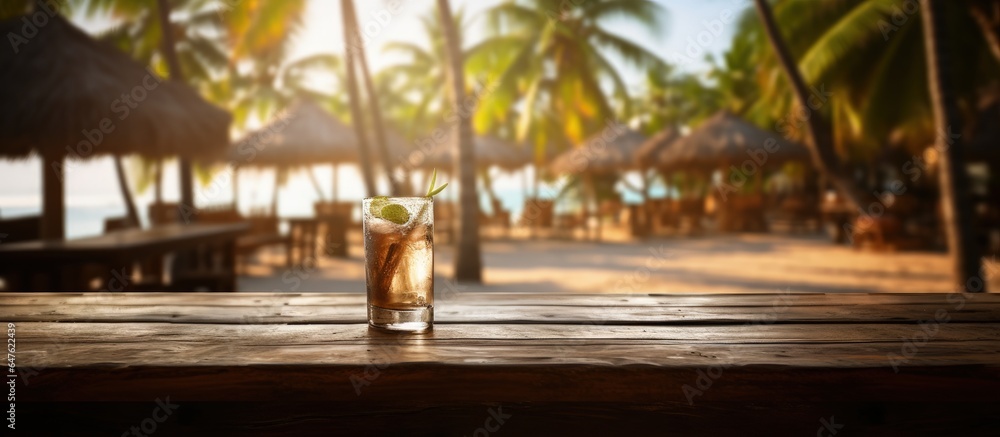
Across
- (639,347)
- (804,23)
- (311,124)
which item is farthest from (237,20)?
(639,347)

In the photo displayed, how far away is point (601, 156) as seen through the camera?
15430 millimetres

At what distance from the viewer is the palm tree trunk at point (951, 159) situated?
203 inches

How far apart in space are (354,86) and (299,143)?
10.2 ft

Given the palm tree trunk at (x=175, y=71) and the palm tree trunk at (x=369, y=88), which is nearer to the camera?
the palm tree trunk at (x=175, y=71)

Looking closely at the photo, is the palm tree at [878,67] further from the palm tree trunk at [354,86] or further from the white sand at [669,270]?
the palm tree trunk at [354,86]

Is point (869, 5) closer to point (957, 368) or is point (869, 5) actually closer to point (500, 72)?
point (500, 72)

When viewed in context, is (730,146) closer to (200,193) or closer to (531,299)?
(531,299)

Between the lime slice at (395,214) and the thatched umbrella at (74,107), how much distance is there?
551 centimetres

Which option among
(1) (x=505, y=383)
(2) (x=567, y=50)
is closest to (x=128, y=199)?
(2) (x=567, y=50)

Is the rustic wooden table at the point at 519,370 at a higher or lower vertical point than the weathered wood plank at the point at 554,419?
higher

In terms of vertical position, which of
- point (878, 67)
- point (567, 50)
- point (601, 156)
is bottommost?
point (601, 156)

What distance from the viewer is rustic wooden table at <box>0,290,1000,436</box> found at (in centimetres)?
94

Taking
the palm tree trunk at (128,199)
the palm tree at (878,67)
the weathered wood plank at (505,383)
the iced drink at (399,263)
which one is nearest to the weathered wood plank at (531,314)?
the iced drink at (399,263)

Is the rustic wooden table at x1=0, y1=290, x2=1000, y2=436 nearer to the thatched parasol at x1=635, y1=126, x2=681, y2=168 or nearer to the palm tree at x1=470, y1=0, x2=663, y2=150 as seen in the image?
the palm tree at x1=470, y1=0, x2=663, y2=150
